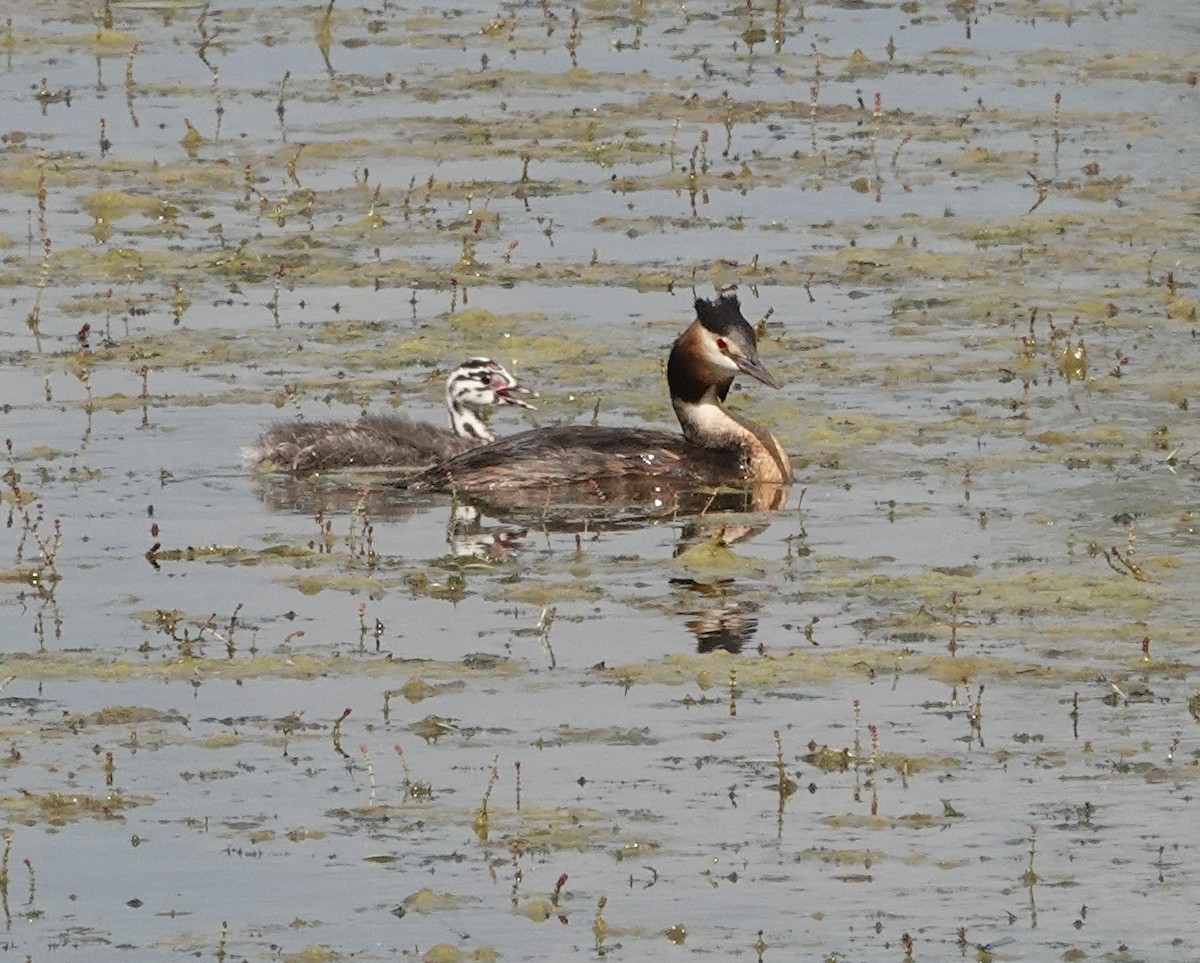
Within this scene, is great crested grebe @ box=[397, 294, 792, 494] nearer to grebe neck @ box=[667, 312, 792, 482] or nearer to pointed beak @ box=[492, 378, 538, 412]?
grebe neck @ box=[667, 312, 792, 482]

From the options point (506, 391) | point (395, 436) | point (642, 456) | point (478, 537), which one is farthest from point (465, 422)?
point (478, 537)

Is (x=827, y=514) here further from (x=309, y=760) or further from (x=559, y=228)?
(x=559, y=228)

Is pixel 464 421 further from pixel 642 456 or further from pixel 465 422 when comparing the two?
pixel 642 456

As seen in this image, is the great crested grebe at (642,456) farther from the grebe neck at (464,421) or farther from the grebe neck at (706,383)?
the grebe neck at (464,421)

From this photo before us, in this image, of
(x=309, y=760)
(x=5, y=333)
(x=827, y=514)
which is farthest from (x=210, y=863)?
(x=5, y=333)

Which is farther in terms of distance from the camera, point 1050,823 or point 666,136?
point 666,136

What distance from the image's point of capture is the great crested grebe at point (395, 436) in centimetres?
1652

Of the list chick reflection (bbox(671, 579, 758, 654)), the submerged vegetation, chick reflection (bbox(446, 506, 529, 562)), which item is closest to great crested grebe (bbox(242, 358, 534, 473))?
the submerged vegetation

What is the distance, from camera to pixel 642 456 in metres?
16.6

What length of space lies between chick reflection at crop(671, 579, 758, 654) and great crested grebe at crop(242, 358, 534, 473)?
120 inches

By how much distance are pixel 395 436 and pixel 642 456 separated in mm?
1292

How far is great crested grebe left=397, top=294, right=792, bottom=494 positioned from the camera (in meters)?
16.5

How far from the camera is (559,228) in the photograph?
21.8 m

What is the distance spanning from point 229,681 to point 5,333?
23.4ft
